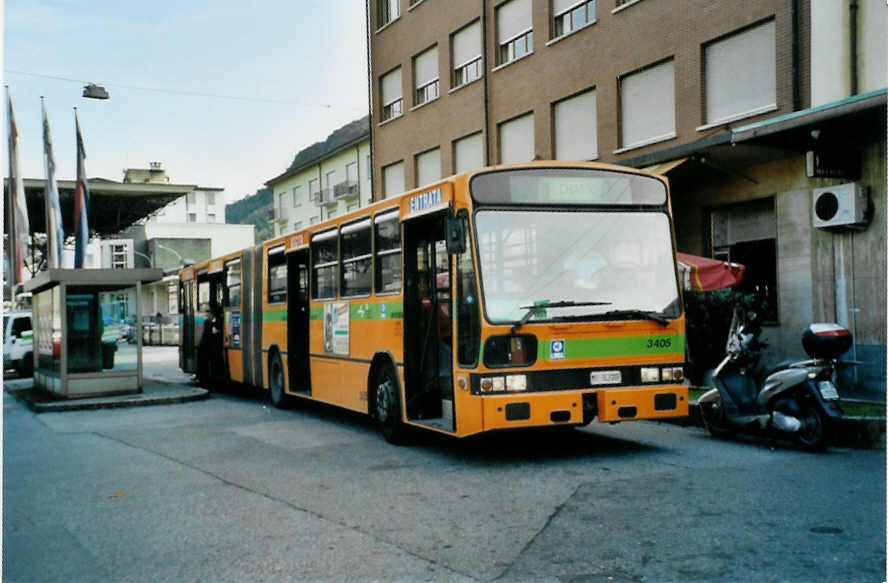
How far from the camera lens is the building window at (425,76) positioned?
2936 centimetres

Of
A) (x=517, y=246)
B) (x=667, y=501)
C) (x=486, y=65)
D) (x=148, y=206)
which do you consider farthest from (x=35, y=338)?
(x=148, y=206)

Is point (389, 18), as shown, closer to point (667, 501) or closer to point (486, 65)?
point (486, 65)

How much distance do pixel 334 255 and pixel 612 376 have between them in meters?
4.98

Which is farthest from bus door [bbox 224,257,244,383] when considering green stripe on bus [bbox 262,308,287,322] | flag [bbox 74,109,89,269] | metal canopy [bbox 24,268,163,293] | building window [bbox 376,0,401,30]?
building window [bbox 376,0,401,30]

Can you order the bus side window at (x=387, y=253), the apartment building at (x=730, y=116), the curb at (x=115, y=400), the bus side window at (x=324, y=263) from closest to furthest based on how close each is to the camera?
1. the bus side window at (x=387, y=253)
2. the bus side window at (x=324, y=263)
3. the apartment building at (x=730, y=116)
4. the curb at (x=115, y=400)

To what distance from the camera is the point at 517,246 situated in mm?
8773

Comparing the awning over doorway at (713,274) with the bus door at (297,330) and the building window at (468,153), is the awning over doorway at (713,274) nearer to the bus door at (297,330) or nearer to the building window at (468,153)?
the bus door at (297,330)

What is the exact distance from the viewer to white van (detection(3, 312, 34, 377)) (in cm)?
2733

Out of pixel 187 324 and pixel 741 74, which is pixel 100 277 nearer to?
pixel 187 324

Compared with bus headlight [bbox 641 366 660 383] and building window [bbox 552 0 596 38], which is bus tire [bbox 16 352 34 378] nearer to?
building window [bbox 552 0 596 38]

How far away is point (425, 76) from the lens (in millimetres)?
29938

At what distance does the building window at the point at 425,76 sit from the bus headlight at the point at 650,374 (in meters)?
21.1

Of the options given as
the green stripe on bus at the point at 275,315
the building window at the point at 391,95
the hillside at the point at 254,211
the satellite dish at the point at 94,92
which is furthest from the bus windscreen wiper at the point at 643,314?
the hillside at the point at 254,211

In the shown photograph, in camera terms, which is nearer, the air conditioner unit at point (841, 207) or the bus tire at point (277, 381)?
the air conditioner unit at point (841, 207)
